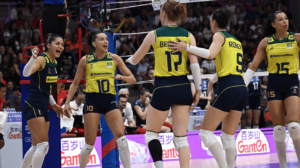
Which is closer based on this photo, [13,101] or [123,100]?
[123,100]

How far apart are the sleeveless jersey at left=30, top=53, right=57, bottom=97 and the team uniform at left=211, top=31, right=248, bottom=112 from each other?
245cm

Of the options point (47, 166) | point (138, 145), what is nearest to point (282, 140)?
point (138, 145)

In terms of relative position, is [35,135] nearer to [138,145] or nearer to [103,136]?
[103,136]

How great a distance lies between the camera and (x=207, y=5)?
14.3m

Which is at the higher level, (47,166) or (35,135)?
(35,135)

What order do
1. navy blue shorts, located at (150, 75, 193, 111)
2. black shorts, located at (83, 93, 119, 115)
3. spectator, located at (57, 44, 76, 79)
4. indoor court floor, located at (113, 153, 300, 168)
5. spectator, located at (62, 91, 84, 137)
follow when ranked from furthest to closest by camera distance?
1. spectator, located at (57, 44, 76, 79)
2. spectator, located at (62, 91, 84, 137)
3. indoor court floor, located at (113, 153, 300, 168)
4. black shorts, located at (83, 93, 119, 115)
5. navy blue shorts, located at (150, 75, 193, 111)

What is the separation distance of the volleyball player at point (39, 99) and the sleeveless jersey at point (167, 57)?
1817 millimetres

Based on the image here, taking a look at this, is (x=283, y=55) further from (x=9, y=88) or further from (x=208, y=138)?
(x=9, y=88)

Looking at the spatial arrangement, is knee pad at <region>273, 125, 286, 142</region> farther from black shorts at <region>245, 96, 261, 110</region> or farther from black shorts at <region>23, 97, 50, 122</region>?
black shorts at <region>245, 96, 261, 110</region>

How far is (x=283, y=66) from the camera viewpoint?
5.04 metres

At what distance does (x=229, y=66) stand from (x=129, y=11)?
1023cm

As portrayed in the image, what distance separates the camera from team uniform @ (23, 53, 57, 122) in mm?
4969

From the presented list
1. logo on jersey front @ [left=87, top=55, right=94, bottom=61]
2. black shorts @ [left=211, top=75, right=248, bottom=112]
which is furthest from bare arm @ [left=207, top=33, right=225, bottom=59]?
logo on jersey front @ [left=87, top=55, right=94, bottom=61]

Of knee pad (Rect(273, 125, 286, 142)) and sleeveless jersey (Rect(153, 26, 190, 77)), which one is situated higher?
sleeveless jersey (Rect(153, 26, 190, 77))
